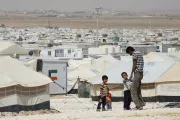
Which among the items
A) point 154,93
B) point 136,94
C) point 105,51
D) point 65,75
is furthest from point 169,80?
point 105,51

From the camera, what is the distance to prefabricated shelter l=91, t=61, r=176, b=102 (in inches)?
905

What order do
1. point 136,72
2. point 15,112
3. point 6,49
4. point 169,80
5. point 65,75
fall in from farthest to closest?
point 6,49
point 65,75
point 169,80
point 15,112
point 136,72

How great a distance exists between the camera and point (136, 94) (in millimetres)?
13625

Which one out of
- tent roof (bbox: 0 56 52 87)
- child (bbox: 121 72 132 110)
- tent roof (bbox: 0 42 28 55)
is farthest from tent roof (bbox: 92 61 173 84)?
tent roof (bbox: 0 42 28 55)

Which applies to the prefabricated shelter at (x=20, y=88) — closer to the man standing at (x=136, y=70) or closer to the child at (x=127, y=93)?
the child at (x=127, y=93)

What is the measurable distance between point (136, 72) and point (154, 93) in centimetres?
972

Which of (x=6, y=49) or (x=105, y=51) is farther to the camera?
(x=105, y=51)

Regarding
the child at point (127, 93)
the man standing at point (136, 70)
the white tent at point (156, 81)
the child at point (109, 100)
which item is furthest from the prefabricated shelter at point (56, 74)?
the man standing at point (136, 70)

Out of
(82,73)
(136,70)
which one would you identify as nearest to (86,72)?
(82,73)

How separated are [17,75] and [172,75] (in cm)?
664

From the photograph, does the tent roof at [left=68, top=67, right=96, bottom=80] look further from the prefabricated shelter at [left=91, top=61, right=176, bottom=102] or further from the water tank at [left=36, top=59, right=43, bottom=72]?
the prefabricated shelter at [left=91, top=61, right=176, bottom=102]

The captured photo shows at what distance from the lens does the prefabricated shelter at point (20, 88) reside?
18.4m

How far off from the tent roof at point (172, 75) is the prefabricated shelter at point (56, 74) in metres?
5.56

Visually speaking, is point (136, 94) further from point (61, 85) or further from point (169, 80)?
point (61, 85)
